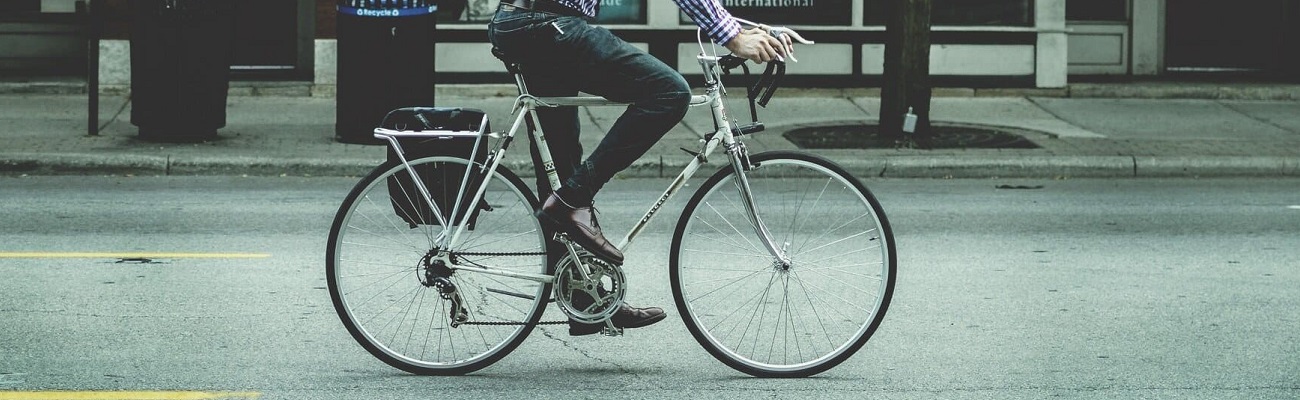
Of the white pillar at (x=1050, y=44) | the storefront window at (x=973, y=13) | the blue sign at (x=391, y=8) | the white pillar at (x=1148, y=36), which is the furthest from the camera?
the white pillar at (x=1148, y=36)

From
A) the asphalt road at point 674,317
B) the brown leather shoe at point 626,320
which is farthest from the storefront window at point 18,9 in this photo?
the brown leather shoe at point 626,320

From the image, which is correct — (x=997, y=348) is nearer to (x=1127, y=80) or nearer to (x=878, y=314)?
(x=878, y=314)

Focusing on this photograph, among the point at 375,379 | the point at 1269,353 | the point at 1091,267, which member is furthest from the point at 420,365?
the point at 1091,267

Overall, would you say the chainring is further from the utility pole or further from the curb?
the utility pole

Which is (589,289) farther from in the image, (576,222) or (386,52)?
(386,52)

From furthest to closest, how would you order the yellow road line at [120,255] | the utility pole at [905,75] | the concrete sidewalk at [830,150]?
the utility pole at [905,75] → the concrete sidewalk at [830,150] → the yellow road line at [120,255]

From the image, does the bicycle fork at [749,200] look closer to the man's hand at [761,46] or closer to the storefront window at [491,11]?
the man's hand at [761,46]

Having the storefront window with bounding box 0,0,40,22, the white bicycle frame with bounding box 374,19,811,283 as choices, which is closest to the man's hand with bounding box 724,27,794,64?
the white bicycle frame with bounding box 374,19,811,283

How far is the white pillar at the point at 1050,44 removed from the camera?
53.4ft

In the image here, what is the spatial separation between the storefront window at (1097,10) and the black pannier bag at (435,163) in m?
13.3

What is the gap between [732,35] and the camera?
4.88m

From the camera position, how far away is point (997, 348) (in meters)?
5.82

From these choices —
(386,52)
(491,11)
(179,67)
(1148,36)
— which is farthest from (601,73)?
(1148,36)

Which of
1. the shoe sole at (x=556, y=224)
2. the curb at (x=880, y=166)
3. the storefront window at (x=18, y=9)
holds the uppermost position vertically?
the storefront window at (x=18, y=9)
